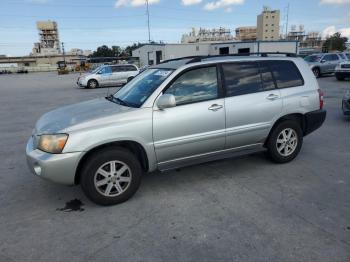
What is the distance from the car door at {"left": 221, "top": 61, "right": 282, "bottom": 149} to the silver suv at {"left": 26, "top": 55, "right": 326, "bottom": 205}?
2 centimetres

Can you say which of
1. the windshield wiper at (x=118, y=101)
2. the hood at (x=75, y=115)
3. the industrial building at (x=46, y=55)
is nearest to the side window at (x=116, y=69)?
the windshield wiper at (x=118, y=101)

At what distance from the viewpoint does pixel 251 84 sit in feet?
15.0

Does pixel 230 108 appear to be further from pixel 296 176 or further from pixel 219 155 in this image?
pixel 296 176

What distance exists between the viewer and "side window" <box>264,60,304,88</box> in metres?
4.81

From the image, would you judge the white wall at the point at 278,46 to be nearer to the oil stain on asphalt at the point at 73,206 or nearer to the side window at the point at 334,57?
the side window at the point at 334,57

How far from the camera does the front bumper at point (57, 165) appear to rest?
3463mm

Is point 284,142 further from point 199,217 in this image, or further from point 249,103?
point 199,217

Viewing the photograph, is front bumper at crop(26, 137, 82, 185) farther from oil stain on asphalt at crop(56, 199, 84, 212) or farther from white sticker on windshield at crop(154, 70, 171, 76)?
white sticker on windshield at crop(154, 70, 171, 76)

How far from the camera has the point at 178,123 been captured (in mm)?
3941

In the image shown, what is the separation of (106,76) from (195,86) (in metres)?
18.1

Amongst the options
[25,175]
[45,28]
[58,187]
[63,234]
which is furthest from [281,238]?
[45,28]

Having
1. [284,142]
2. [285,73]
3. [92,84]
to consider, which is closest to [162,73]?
[285,73]

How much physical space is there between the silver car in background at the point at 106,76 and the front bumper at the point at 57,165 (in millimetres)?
17729

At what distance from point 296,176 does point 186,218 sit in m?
2.03
